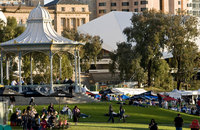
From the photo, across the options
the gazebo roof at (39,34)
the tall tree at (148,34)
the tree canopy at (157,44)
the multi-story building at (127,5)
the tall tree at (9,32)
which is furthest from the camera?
the multi-story building at (127,5)

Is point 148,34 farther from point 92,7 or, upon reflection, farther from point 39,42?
point 92,7

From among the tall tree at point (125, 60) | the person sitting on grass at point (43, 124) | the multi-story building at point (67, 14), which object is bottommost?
the person sitting on grass at point (43, 124)

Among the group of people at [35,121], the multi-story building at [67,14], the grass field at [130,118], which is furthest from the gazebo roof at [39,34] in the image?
the multi-story building at [67,14]

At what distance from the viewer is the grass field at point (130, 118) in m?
35.0

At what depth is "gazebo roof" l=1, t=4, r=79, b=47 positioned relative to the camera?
48.2 meters

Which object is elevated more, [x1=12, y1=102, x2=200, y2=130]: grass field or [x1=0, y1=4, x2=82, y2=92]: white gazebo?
[x1=0, y1=4, x2=82, y2=92]: white gazebo

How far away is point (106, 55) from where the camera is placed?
116938 mm

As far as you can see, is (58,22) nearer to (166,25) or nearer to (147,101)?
(166,25)

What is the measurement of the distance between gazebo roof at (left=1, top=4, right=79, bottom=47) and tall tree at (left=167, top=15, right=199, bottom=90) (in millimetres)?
27675

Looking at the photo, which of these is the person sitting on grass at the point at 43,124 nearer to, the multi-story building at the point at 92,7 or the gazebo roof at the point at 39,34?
the gazebo roof at the point at 39,34

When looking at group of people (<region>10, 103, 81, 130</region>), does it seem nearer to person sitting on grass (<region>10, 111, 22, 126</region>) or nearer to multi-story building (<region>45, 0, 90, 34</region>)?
person sitting on grass (<region>10, 111, 22, 126</region>)

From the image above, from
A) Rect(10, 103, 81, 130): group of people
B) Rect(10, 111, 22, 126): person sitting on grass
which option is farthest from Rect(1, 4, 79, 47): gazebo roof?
Rect(10, 111, 22, 126): person sitting on grass

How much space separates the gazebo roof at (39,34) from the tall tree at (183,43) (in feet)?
90.8

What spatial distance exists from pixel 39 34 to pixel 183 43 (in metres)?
30.7
